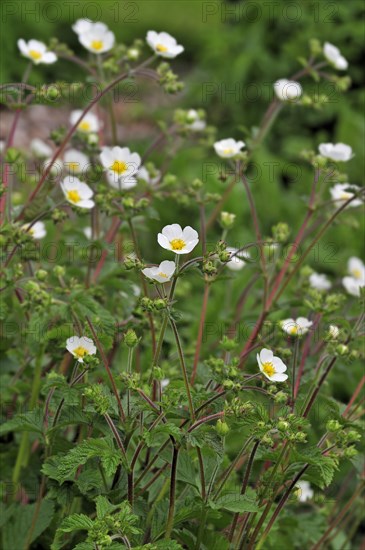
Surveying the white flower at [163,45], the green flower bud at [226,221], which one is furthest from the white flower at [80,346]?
the white flower at [163,45]

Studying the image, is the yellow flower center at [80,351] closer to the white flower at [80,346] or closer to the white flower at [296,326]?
the white flower at [80,346]

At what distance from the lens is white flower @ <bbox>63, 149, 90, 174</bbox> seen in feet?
7.76

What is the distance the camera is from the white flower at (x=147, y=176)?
243 cm

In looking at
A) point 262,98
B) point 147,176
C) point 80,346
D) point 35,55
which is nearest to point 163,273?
point 80,346

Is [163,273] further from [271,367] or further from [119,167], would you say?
[119,167]

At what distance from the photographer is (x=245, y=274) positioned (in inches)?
138

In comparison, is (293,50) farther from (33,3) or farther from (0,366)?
(0,366)

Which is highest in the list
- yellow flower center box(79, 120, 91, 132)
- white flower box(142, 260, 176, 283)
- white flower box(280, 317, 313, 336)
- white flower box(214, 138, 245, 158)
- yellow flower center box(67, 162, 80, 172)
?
yellow flower center box(79, 120, 91, 132)

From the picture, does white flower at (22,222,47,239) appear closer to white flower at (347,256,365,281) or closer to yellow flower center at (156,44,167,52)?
yellow flower center at (156,44,167,52)

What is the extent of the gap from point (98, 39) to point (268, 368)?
1.22 metres

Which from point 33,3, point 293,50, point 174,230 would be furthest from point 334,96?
point 174,230

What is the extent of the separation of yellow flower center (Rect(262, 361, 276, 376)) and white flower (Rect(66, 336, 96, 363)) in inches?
12.8

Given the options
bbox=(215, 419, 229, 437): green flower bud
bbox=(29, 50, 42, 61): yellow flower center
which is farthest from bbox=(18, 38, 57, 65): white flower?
bbox=(215, 419, 229, 437): green flower bud

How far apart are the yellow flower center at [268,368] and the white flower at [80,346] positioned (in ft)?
1.06
